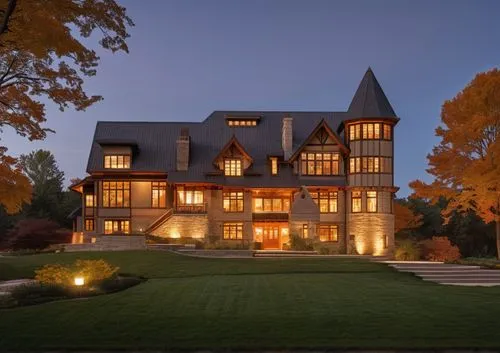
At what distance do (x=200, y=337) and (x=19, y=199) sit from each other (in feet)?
39.8

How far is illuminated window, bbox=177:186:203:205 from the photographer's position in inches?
1689

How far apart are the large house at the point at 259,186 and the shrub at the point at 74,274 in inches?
853

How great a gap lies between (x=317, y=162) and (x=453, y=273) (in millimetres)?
19340

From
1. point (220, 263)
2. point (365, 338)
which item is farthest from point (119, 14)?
point (220, 263)

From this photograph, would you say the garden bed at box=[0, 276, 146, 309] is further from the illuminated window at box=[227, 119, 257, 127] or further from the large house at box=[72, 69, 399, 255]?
the illuminated window at box=[227, 119, 257, 127]

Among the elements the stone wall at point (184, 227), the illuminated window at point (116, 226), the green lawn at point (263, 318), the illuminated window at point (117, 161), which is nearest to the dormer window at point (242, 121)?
the illuminated window at point (117, 161)

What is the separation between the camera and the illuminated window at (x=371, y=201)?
4172cm

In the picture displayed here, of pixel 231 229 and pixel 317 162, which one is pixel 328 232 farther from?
pixel 231 229

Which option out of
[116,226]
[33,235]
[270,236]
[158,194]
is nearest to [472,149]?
[270,236]

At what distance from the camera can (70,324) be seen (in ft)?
40.8

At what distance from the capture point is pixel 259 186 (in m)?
42.8

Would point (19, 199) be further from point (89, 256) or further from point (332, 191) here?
point (332, 191)

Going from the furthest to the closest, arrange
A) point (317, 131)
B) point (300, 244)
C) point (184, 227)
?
1. point (317, 131)
2. point (184, 227)
3. point (300, 244)

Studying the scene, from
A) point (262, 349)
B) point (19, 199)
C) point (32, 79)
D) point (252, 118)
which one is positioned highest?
point (252, 118)
